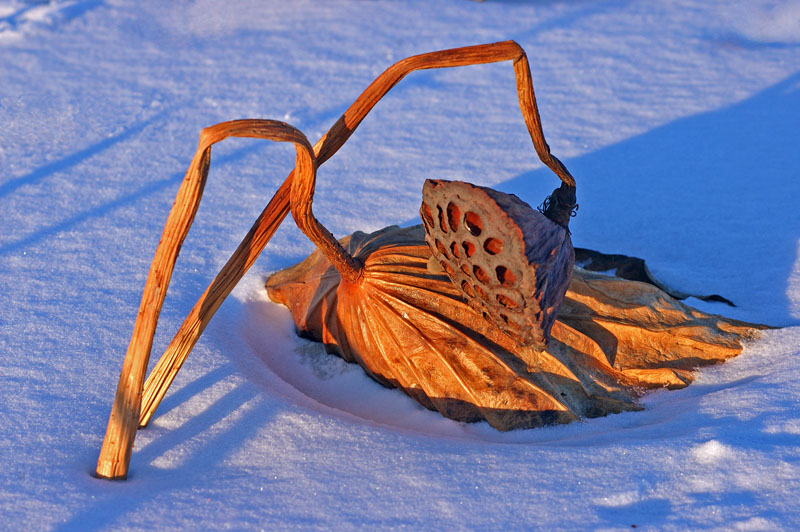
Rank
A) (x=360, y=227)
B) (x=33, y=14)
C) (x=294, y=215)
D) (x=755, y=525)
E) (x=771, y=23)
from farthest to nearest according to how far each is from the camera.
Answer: (x=771, y=23)
(x=33, y=14)
(x=360, y=227)
(x=294, y=215)
(x=755, y=525)

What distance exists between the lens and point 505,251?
1591 millimetres

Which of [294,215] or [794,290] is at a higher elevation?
[794,290]

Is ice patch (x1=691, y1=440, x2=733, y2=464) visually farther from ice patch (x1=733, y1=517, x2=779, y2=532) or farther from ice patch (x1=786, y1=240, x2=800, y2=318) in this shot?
ice patch (x1=786, y1=240, x2=800, y2=318)

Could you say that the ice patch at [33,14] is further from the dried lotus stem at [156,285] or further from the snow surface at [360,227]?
the dried lotus stem at [156,285]

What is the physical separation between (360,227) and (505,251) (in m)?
1.36

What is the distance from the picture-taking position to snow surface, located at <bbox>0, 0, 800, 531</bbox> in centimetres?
154

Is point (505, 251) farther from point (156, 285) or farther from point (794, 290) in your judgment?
point (794, 290)

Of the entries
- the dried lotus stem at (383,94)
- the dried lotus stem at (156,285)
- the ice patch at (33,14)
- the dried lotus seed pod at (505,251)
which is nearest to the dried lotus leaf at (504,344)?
the dried lotus seed pod at (505,251)

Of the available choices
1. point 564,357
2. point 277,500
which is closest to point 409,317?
point 564,357

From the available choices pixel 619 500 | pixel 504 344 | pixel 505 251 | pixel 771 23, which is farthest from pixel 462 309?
pixel 771 23

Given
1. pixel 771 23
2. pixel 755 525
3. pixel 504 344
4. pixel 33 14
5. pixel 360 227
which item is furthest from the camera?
pixel 771 23

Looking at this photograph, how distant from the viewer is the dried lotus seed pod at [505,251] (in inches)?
62.2

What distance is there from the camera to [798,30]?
4.52 meters

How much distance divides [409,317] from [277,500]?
0.61 m
